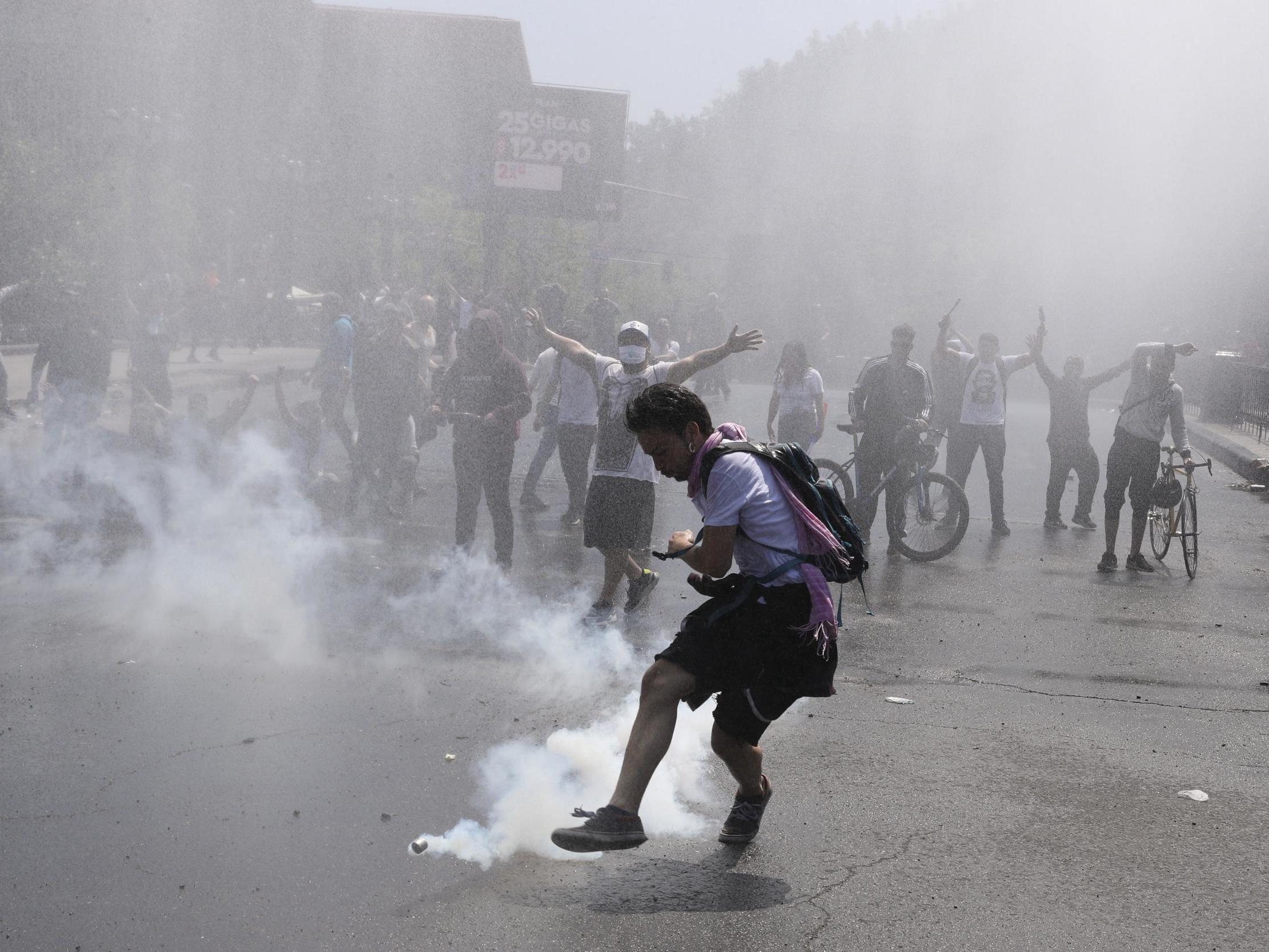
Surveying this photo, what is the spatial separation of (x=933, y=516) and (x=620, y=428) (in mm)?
3052

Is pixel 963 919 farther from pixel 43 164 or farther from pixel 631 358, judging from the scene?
pixel 43 164

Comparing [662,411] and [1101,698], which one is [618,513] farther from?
[662,411]

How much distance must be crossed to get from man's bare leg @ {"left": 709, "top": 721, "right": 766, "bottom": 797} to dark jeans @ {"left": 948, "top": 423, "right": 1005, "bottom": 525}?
252 inches

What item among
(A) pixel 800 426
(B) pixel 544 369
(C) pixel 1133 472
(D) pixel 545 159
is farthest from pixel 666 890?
(D) pixel 545 159

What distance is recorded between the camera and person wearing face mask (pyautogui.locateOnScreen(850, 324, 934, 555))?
8.50 m

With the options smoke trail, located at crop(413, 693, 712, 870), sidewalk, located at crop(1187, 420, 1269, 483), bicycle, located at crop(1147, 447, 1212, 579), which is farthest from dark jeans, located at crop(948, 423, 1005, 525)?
smoke trail, located at crop(413, 693, 712, 870)

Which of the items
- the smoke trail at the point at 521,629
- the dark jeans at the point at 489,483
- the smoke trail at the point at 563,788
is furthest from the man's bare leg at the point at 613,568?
the smoke trail at the point at 563,788

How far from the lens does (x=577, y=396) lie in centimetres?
893

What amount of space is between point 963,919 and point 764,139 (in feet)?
194

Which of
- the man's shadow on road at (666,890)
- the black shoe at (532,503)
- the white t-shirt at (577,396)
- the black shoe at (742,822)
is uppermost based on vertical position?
the white t-shirt at (577,396)

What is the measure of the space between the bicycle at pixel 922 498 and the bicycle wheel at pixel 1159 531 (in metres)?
1.16

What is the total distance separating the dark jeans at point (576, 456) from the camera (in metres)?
8.97

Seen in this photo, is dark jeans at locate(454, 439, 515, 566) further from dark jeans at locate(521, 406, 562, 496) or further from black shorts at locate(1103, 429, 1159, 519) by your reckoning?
black shorts at locate(1103, 429, 1159, 519)

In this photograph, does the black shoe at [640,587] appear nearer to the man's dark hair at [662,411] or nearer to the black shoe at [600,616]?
the black shoe at [600,616]
